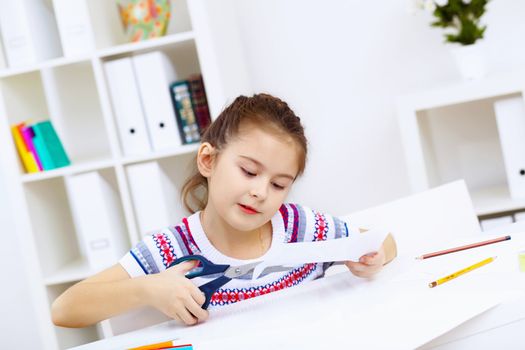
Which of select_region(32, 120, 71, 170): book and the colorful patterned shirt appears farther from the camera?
select_region(32, 120, 71, 170): book

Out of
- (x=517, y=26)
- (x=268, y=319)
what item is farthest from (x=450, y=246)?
(x=517, y=26)

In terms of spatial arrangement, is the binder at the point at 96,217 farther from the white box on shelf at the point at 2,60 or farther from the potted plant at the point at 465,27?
the potted plant at the point at 465,27

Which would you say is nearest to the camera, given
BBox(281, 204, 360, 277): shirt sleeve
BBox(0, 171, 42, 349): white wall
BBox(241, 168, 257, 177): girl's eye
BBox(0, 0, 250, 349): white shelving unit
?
BBox(241, 168, 257, 177): girl's eye

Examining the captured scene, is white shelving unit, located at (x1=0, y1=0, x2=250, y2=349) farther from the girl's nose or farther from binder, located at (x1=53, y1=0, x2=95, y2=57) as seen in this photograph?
the girl's nose

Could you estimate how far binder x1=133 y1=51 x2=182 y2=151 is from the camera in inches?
90.2

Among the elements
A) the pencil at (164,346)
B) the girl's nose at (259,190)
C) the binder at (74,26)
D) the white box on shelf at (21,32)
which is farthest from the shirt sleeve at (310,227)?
the white box on shelf at (21,32)

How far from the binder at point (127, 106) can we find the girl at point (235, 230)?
38.7 inches

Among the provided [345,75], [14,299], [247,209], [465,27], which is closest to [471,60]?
[465,27]

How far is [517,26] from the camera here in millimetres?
2418

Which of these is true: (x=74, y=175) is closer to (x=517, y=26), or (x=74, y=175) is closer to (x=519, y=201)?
(x=519, y=201)

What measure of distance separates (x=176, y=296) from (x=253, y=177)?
261 millimetres

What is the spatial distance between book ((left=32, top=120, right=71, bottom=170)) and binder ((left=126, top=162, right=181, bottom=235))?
10.8 inches

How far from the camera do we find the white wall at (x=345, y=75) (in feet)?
8.32

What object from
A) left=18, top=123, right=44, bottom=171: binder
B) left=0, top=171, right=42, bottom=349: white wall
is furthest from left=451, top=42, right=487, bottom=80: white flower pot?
left=0, top=171, right=42, bottom=349: white wall
